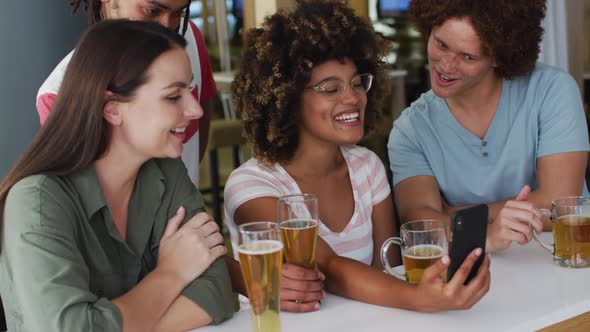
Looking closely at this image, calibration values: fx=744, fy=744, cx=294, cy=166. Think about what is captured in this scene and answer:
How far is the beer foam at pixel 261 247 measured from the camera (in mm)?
1280

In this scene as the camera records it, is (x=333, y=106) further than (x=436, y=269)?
Yes

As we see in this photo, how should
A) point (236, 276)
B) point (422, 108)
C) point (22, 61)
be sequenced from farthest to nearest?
1. point (22, 61)
2. point (422, 108)
3. point (236, 276)

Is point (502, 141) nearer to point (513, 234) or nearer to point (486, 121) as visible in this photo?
point (486, 121)

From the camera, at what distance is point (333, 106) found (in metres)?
2.07

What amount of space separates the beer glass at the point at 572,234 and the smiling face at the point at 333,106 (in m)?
0.59

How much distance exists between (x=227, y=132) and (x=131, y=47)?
342 cm

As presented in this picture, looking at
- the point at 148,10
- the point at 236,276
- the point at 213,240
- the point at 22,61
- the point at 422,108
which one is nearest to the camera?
the point at 213,240

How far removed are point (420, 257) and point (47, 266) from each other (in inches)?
29.9

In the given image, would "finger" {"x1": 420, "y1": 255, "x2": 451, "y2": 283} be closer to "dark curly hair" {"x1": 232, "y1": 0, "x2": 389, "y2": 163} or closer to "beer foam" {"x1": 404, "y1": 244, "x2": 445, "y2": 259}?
"beer foam" {"x1": 404, "y1": 244, "x2": 445, "y2": 259}

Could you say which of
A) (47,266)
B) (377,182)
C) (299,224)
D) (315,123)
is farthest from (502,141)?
(47,266)

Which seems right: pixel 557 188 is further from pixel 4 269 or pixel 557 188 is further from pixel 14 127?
pixel 14 127

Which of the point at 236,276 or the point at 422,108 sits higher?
the point at 422,108

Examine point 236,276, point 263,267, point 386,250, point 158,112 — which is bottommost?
point 236,276

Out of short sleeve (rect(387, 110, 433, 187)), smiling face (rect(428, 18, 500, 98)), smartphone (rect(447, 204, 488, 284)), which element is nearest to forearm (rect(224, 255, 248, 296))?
smartphone (rect(447, 204, 488, 284))
